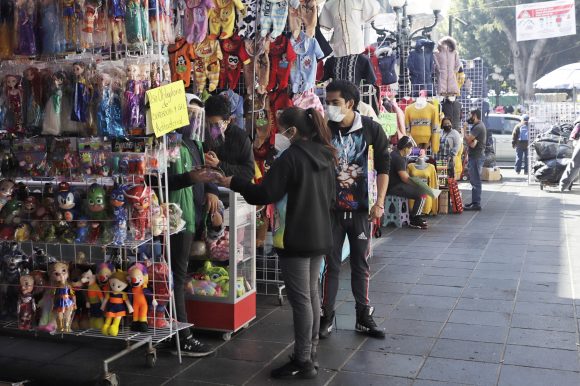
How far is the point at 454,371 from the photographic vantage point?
14.8ft

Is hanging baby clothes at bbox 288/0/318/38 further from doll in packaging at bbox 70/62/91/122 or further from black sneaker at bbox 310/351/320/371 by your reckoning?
black sneaker at bbox 310/351/320/371

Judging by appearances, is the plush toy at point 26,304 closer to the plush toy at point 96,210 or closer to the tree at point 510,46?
the plush toy at point 96,210

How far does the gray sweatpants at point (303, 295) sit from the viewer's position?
14.0 ft

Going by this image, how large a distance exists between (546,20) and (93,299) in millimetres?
18782

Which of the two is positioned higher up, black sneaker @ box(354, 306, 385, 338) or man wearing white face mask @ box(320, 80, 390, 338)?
man wearing white face mask @ box(320, 80, 390, 338)

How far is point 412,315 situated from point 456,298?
72cm

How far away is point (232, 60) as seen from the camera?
7.09m

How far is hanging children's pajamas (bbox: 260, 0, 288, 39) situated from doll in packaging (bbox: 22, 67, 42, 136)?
2.83m

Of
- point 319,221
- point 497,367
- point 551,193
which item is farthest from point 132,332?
point 551,193

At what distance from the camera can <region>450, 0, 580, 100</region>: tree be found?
4084 centimetres

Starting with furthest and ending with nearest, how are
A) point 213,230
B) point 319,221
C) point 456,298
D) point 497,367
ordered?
1. point 456,298
2. point 213,230
3. point 497,367
4. point 319,221

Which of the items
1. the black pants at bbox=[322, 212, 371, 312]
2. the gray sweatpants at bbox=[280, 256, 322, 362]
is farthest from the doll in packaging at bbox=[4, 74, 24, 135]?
the black pants at bbox=[322, 212, 371, 312]

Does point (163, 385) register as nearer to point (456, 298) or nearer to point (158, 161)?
point (158, 161)

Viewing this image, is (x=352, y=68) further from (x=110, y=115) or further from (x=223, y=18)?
(x=110, y=115)
